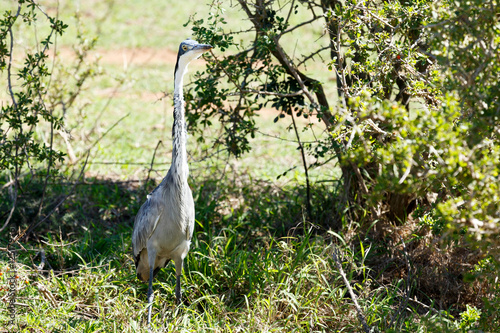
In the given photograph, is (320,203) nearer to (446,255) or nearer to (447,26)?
(446,255)

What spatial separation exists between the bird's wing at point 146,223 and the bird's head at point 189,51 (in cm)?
107

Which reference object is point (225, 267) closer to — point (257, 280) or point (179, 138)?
point (257, 280)

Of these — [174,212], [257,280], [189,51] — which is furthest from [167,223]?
[189,51]

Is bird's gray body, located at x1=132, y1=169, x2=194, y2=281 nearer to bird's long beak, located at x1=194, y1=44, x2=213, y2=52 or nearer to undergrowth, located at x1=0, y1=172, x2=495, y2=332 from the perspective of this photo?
undergrowth, located at x1=0, y1=172, x2=495, y2=332

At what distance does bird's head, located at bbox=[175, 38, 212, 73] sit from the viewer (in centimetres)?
413

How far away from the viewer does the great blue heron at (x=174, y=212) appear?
4.23m

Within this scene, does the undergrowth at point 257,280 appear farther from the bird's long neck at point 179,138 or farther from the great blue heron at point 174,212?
the bird's long neck at point 179,138

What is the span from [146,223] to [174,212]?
287 mm

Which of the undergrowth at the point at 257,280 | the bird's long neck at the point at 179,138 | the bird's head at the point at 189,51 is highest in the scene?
the bird's head at the point at 189,51

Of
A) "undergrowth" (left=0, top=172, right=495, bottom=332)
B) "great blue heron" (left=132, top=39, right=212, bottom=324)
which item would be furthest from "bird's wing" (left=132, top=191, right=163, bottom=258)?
"undergrowth" (left=0, top=172, right=495, bottom=332)

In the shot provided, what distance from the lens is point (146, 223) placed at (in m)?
4.41

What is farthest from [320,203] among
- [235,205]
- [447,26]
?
[447,26]

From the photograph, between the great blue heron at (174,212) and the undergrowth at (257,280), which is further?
the great blue heron at (174,212)

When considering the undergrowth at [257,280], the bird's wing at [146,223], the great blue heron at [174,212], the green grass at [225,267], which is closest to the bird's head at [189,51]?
the great blue heron at [174,212]
